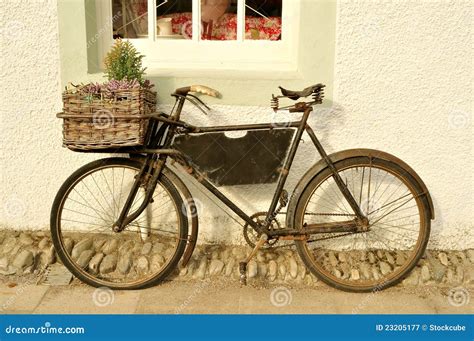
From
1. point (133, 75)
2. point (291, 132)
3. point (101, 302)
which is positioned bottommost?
point (101, 302)

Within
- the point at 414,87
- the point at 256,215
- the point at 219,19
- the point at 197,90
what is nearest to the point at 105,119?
the point at 197,90

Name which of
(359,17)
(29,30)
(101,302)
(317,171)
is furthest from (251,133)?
(29,30)

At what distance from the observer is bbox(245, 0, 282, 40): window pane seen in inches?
173

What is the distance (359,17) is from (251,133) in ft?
3.68

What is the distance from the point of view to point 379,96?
4.25 metres

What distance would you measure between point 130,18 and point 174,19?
34 cm

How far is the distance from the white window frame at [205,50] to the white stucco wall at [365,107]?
0.30 metres

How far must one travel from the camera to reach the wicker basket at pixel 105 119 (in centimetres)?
359

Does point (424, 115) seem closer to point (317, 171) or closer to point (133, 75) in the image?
point (317, 171)

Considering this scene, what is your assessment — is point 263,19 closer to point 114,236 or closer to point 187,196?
point 187,196

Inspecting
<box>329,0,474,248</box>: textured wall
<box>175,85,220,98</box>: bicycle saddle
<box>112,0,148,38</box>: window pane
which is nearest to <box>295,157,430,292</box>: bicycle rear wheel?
<box>329,0,474,248</box>: textured wall

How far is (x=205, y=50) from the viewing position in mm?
4430

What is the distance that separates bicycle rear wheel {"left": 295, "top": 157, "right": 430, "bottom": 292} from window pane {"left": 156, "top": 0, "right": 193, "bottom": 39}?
158cm

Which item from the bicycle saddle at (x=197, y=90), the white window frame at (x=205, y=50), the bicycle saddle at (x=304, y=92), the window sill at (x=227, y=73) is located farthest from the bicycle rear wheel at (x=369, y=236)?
the bicycle saddle at (x=197, y=90)
